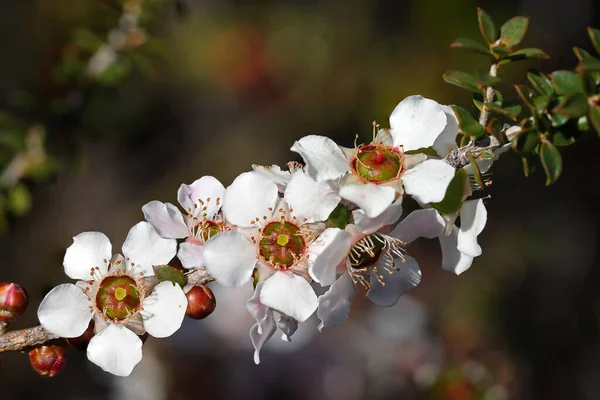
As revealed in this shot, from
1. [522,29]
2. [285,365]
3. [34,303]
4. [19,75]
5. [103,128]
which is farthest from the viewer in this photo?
[19,75]

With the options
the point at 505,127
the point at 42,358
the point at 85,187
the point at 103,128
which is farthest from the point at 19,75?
the point at 505,127

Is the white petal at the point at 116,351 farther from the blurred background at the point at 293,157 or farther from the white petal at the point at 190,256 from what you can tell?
the blurred background at the point at 293,157

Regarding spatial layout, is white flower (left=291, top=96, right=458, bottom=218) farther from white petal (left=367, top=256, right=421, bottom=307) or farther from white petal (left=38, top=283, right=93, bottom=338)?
white petal (left=38, top=283, right=93, bottom=338)

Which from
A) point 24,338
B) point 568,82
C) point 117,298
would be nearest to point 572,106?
point 568,82

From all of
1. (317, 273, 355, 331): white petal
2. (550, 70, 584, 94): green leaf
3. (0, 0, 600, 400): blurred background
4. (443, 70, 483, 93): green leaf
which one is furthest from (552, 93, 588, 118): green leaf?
(0, 0, 600, 400): blurred background

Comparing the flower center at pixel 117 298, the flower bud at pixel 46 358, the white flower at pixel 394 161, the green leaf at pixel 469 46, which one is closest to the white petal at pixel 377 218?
the white flower at pixel 394 161

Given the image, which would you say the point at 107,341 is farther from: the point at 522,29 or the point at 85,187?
the point at 85,187

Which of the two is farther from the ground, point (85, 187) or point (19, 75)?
point (19, 75)
